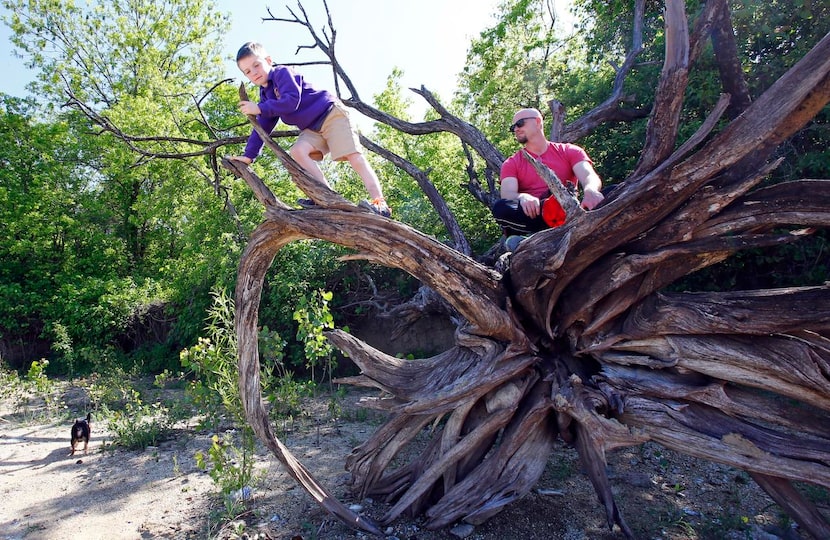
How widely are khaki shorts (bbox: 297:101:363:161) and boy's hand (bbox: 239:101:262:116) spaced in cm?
37

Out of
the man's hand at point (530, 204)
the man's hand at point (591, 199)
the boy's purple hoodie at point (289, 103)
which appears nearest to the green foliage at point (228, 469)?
the boy's purple hoodie at point (289, 103)

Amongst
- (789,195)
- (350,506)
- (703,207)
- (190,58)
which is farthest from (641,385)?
(190,58)

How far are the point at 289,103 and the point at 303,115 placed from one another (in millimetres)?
162

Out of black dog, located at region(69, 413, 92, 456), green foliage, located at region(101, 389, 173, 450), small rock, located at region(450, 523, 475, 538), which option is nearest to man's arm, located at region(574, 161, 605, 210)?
small rock, located at region(450, 523, 475, 538)

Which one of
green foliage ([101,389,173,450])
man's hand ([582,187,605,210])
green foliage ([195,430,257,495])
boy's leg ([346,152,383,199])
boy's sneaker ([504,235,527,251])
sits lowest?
green foliage ([195,430,257,495])

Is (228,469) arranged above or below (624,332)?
below

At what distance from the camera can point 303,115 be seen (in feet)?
11.7

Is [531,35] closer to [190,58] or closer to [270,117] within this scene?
[190,58]

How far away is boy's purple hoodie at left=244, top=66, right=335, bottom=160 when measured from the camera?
344 cm

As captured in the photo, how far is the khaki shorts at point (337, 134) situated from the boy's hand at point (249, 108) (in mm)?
374

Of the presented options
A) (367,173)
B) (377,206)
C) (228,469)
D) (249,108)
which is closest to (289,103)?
(249,108)

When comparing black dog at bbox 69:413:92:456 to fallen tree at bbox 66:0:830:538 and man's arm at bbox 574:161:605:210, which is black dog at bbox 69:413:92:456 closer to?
fallen tree at bbox 66:0:830:538

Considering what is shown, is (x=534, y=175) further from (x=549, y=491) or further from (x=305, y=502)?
(x=305, y=502)

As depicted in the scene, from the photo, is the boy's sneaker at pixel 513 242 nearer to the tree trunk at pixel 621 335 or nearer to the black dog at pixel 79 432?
the tree trunk at pixel 621 335
